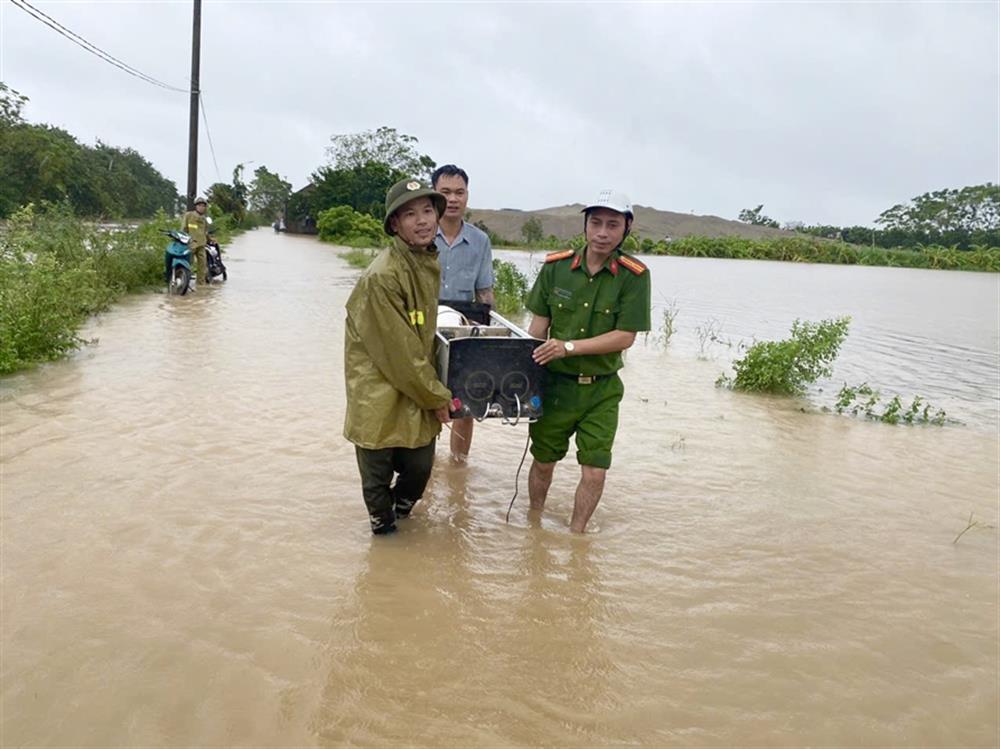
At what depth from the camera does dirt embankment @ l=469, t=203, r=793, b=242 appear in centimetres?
6756

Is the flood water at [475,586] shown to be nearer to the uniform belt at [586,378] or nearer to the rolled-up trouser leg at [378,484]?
the rolled-up trouser leg at [378,484]

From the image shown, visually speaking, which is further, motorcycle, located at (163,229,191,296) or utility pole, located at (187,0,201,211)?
utility pole, located at (187,0,201,211)

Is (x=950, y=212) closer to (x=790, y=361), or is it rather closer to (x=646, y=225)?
(x=646, y=225)

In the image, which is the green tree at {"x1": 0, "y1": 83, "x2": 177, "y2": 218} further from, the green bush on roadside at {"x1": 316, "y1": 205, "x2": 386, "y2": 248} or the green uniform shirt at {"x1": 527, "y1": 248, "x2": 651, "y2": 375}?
the green uniform shirt at {"x1": 527, "y1": 248, "x2": 651, "y2": 375}

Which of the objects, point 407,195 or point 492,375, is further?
point 492,375

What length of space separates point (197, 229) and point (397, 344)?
1174 cm

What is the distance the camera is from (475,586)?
356 cm

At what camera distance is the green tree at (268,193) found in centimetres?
8606

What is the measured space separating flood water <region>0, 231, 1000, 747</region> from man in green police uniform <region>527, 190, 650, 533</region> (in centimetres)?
56

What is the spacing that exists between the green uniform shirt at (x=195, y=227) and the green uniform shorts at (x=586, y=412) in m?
11.3

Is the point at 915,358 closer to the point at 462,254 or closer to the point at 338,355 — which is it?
the point at 338,355

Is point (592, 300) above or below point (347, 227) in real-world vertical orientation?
below

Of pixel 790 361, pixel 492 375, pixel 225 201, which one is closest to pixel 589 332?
pixel 492 375

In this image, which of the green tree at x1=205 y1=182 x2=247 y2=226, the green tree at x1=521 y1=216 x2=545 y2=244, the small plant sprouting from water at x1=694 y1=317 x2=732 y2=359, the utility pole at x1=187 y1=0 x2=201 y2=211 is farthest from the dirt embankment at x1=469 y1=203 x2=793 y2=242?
the small plant sprouting from water at x1=694 y1=317 x2=732 y2=359
